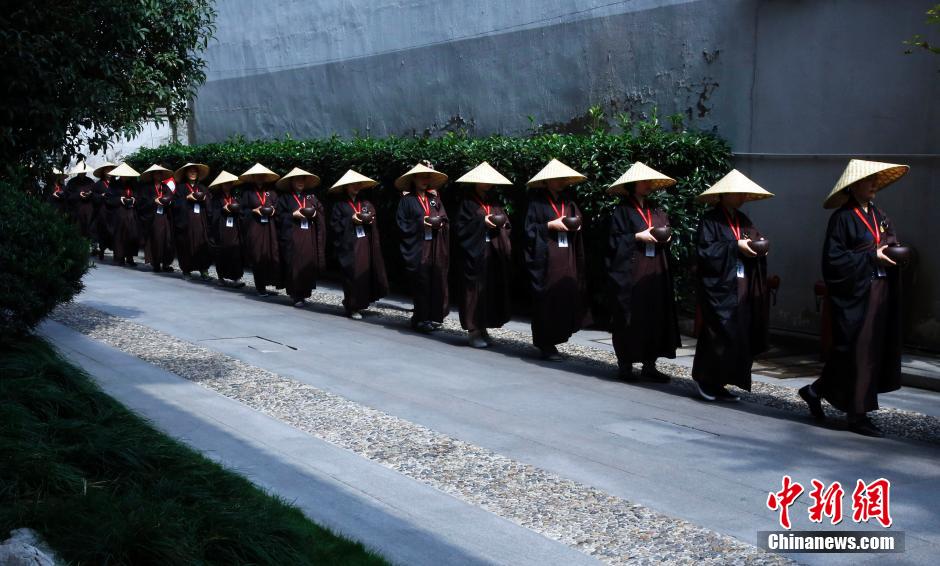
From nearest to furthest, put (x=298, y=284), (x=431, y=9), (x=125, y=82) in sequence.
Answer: (x=125, y=82) < (x=298, y=284) < (x=431, y=9)

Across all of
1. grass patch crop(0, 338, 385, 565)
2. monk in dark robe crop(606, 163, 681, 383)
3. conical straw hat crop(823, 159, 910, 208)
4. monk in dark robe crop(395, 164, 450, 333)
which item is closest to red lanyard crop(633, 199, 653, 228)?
monk in dark robe crop(606, 163, 681, 383)

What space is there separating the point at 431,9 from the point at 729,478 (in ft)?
44.8

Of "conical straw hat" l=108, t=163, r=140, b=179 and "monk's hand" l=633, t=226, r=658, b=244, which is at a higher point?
"conical straw hat" l=108, t=163, r=140, b=179

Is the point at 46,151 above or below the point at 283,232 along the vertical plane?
above

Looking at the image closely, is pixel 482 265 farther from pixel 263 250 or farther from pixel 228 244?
pixel 228 244

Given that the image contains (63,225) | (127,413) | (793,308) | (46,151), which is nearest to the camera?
(127,413)

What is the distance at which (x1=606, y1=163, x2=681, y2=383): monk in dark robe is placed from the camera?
9.88 meters

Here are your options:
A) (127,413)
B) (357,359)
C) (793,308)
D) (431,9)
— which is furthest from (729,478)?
(431,9)

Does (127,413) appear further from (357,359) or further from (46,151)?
(46,151)

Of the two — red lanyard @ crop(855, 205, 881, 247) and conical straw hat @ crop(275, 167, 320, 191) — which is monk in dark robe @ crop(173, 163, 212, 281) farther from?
red lanyard @ crop(855, 205, 881, 247)

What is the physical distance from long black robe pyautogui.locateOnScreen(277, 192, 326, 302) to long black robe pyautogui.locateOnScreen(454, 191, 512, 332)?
435cm

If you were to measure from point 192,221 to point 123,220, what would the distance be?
12.6ft

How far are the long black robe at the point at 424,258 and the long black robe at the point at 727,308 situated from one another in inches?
180

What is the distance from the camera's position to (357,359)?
35.7 feet
